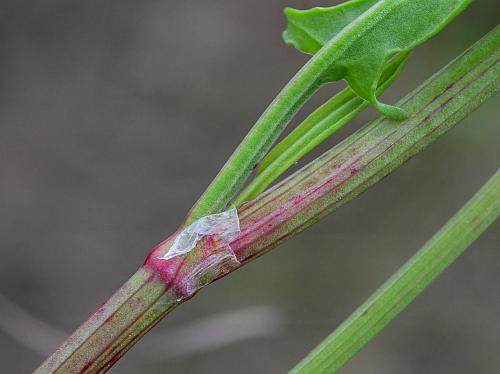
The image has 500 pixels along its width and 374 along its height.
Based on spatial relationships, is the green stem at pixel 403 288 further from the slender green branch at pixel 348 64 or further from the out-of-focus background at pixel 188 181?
the out-of-focus background at pixel 188 181

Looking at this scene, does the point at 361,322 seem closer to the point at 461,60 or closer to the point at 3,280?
the point at 461,60

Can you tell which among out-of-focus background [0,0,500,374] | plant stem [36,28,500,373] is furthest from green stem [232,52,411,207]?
out-of-focus background [0,0,500,374]

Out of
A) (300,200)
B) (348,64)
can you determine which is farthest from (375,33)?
(300,200)

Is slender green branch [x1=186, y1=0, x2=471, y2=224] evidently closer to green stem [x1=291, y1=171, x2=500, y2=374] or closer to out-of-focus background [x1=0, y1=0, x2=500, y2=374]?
green stem [x1=291, y1=171, x2=500, y2=374]

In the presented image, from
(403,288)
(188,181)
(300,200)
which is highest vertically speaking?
(188,181)

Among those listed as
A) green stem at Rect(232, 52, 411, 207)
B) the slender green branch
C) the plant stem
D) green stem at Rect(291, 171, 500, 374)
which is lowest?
green stem at Rect(291, 171, 500, 374)

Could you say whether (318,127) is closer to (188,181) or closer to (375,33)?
(375,33)
